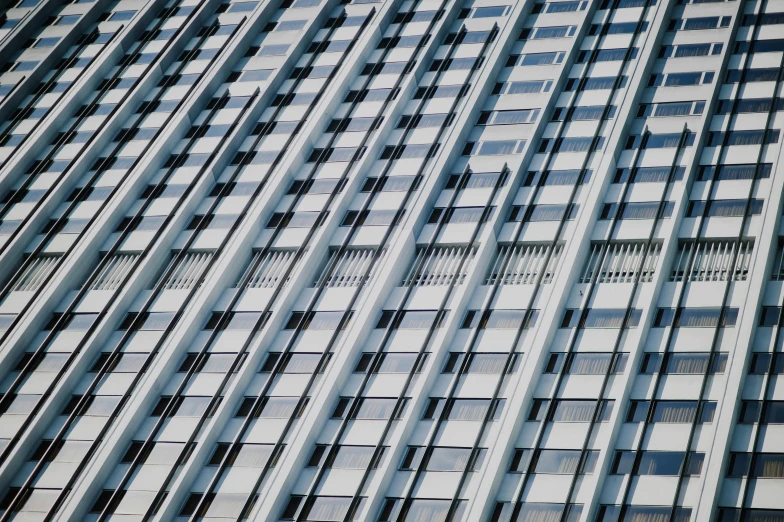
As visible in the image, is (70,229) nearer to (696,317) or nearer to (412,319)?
(412,319)

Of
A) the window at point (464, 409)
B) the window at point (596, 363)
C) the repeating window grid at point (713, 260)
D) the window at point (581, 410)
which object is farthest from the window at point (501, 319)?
the repeating window grid at point (713, 260)

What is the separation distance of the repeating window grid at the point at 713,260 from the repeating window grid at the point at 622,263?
47.1 inches

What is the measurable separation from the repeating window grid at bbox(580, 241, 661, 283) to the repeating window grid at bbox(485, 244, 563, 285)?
1824mm

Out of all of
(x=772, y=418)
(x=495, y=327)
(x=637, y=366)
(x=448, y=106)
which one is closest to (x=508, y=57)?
(x=448, y=106)

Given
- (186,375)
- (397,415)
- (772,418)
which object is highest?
(186,375)

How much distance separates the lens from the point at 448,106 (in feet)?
189

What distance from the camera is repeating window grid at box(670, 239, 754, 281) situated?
44656mm

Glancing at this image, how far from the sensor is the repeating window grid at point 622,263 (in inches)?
1811

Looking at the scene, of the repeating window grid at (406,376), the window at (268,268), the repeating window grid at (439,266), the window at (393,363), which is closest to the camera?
the repeating window grid at (406,376)

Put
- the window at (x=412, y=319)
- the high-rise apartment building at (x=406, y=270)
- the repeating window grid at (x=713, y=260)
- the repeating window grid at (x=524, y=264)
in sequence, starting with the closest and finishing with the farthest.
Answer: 1. the high-rise apartment building at (x=406, y=270)
2. the repeating window grid at (x=713, y=260)
3. the window at (x=412, y=319)
4. the repeating window grid at (x=524, y=264)

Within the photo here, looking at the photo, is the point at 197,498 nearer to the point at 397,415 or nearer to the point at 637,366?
the point at 397,415

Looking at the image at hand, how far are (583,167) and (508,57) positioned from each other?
12.5m

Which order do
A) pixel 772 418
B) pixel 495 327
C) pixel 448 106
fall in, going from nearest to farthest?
pixel 772 418
pixel 495 327
pixel 448 106

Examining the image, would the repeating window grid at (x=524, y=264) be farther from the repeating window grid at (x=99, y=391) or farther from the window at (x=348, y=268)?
the repeating window grid at (x=99, y=391)
